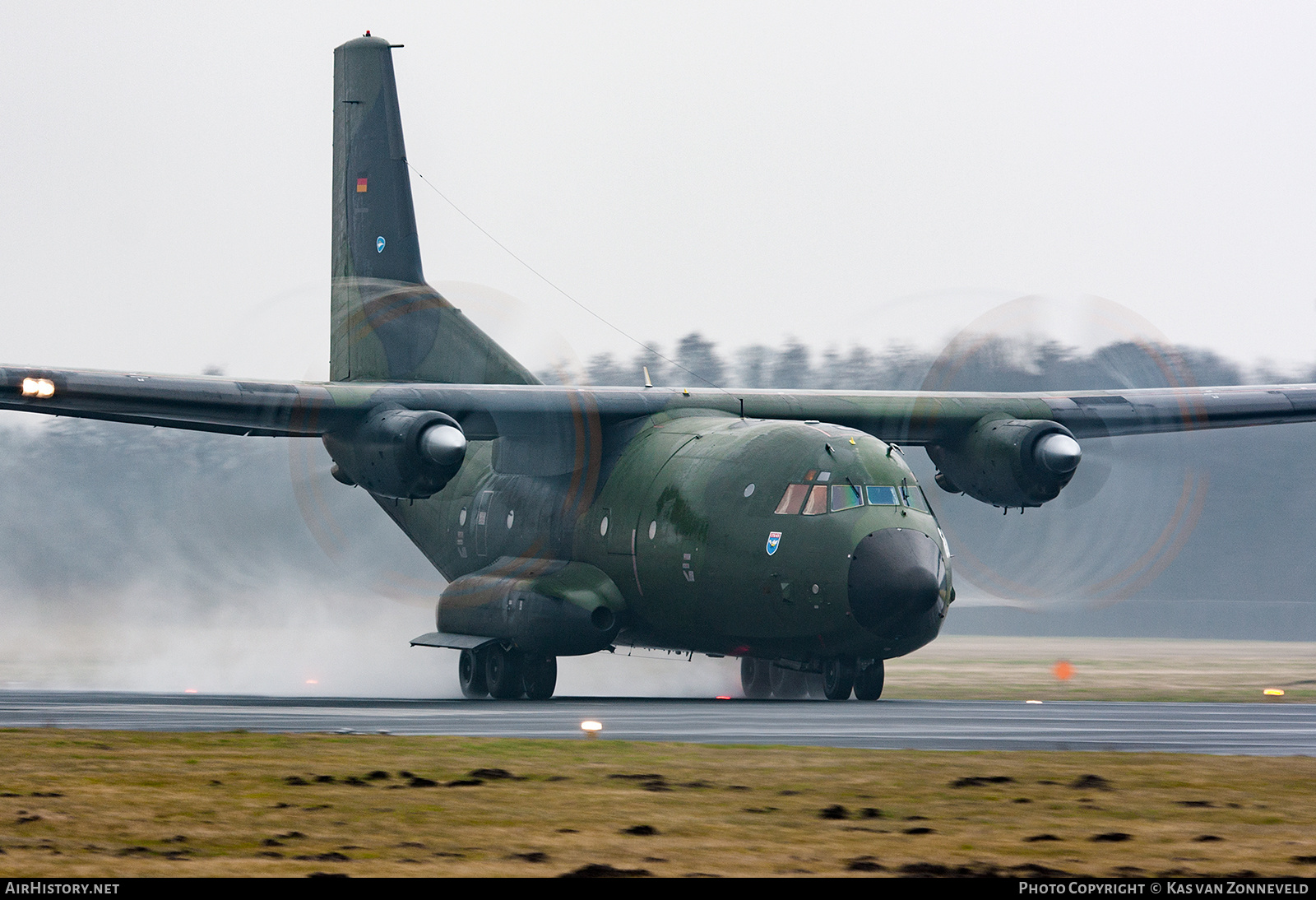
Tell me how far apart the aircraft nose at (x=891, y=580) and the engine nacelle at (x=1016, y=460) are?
16.8 feet

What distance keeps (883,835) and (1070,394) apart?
1927 centimetres

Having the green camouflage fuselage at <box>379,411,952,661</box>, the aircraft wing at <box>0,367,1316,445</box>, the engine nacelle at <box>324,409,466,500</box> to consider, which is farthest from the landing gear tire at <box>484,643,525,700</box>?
the aircraft wing at <box>0,367,1316,445</box>

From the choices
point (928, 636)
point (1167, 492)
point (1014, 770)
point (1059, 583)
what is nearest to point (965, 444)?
point (928, 636)

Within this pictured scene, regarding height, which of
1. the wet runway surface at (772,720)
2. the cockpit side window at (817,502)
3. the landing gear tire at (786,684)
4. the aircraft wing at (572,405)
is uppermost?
the aircraft wing at (572,405)

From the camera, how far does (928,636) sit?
22.2 m

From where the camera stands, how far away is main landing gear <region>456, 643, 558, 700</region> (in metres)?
26.3

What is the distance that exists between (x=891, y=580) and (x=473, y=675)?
7.99 metres

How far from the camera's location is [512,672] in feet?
86.3

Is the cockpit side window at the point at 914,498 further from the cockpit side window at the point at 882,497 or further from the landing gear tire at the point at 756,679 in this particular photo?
the landing gear tire at the point at 756,679

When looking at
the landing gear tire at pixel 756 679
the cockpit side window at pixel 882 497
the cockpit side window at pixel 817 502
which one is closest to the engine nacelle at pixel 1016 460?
the landing gear tire at pixel 756 679

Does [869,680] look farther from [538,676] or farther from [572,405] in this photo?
[572,405]

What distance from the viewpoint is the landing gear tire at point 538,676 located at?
86.2ft

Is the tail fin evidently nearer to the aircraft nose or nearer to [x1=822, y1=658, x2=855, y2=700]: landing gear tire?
[x1=822, y1=658, x2=855, y2=700]: landing gear tire

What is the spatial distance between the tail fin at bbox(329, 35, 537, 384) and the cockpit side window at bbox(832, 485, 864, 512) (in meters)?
9.21
